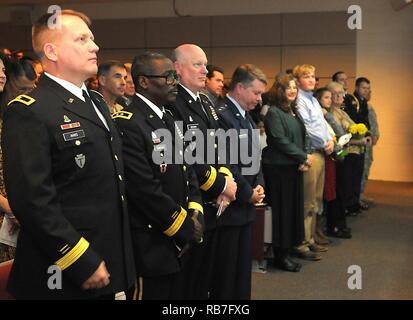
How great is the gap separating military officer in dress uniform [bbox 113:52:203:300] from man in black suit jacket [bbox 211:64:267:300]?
2.11 feet

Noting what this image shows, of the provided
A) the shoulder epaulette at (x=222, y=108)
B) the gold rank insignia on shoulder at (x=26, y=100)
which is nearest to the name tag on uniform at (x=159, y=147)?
the gold rank insignia on shoulder at (x=26, y=100)

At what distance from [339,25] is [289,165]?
4913 millimetres

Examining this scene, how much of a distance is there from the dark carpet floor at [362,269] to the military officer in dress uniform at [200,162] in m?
0.91

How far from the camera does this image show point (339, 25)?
27.3ft

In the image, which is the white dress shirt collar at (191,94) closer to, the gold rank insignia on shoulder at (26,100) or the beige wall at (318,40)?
the gold rank insignia on shoulder at (26,100)

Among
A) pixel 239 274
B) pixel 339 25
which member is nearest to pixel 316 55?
pixel 339 25

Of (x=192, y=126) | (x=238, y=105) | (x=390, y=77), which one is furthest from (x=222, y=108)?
(x=390, y=77)

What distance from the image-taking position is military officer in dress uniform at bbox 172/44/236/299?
8.59 feet

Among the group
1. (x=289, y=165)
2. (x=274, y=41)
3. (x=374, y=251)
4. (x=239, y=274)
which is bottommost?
(x=374, y=251)

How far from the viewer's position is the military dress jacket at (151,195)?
80.7 inches

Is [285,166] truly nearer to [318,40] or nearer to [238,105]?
[238,105]

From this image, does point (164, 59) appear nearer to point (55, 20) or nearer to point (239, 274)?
point (55, 20)

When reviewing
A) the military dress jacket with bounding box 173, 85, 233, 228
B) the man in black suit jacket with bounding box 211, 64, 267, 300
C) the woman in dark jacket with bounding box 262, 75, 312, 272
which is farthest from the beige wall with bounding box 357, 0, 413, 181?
the military dress jacket with bounding box 173, 85, 233, 228

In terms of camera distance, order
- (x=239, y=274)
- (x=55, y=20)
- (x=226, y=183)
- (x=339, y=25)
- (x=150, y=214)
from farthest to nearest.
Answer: (x=339, y=25), (x=239, y=274), (x=226, y=183), (x=150, y=214), (x=55, y=20)
